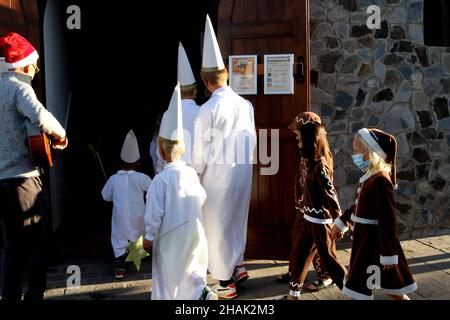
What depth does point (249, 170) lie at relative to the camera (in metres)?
4.41

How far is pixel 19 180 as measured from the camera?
3.63 meters

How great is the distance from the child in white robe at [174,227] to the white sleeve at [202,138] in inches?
26.3

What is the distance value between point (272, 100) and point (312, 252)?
1.75 meters

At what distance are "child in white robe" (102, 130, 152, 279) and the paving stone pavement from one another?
288mm

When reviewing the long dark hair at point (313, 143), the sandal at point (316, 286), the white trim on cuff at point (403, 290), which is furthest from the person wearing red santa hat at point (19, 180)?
the white trim on cuff at point (403, 290)

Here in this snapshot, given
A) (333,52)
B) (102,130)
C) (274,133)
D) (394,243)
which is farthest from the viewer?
(102,130)

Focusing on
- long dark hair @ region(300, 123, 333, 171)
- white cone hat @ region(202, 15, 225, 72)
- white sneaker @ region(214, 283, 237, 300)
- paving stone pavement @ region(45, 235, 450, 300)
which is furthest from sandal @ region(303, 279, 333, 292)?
white cone hat @ region(202, 15, 225, 72)

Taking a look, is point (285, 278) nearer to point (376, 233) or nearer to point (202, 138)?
point (376, 233)

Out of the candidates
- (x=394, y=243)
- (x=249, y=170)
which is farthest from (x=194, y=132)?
(x=394, y=243)

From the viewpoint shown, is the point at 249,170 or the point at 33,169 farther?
the point at 249,170

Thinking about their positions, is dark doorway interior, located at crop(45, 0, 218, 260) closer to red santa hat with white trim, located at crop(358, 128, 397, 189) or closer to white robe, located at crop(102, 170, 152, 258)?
white robe, located at crop(102, 170, 152, 258)

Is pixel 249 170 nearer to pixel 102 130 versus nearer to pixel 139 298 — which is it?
pixel 139 298

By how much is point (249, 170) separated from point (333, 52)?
220cm

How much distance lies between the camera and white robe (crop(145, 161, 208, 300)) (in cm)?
338
